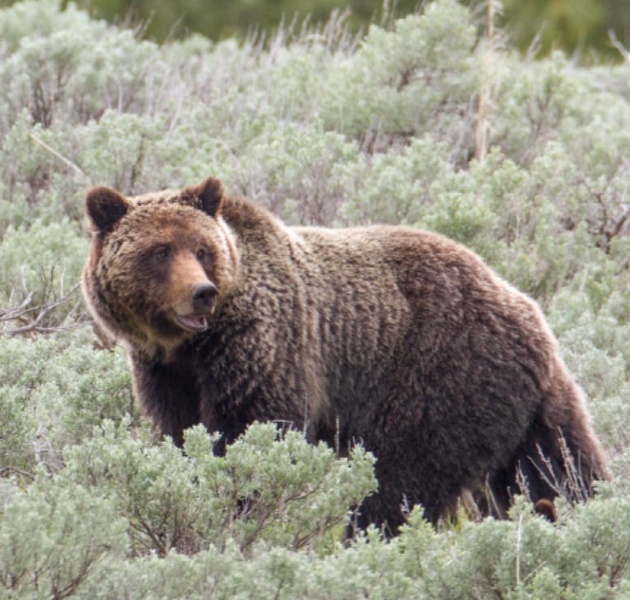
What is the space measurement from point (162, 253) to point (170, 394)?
622 millimetres

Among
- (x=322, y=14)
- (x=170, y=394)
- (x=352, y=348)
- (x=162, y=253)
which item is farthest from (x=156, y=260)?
(x=322, y=14)

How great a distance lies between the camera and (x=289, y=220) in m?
8.13

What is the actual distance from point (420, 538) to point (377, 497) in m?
1.52

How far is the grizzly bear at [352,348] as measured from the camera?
5516 millimetres

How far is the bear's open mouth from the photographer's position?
17.4 feet

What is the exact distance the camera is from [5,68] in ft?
33.6

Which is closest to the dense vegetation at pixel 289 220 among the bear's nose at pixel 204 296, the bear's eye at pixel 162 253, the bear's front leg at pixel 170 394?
the bear's front leg at pixel 170 394

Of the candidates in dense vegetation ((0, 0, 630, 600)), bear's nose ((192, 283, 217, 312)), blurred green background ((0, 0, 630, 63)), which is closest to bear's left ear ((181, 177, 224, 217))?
bear's nose ((192, 283, 217, 312))

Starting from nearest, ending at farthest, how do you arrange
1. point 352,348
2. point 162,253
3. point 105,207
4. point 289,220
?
point 162,253 → point 105,207 → point 352,348 → point 289,220

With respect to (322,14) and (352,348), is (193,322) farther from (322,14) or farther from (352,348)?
(322,14)

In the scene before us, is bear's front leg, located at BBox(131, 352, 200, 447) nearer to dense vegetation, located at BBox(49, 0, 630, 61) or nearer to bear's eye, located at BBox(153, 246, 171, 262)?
bear's eye, located at BBox(153, 246, 171, 262)

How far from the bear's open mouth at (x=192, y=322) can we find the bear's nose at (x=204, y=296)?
0.20 ft

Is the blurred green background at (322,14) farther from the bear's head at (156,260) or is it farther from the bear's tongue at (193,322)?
the bear's tongue at (193,322)

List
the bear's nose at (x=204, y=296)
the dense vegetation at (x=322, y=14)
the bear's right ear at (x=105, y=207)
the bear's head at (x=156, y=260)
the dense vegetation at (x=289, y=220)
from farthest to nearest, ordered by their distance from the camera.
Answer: the dense vegetation at (x=322, y=14) → the bear's right ear at (x=105, y=207) → the bear's head at (x=156, y=260) → the bear's nose at (x=204, y=296) → the dense vegetation at (x=289, y=220)
